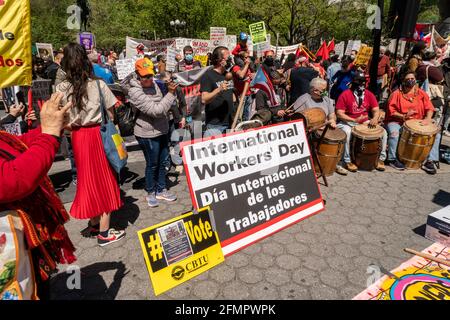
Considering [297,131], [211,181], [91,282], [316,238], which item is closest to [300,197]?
[316,238]

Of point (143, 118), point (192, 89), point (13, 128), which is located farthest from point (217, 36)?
point (13, 128)

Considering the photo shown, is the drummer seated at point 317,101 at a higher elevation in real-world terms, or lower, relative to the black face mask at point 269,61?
lower

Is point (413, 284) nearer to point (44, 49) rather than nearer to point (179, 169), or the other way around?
point (179, 169)

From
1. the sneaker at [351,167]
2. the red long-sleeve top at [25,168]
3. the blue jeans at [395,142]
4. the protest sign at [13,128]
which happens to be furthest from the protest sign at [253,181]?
the blue jeans at [395,142]

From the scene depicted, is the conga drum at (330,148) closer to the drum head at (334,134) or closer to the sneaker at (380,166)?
the drum head at (334,134)

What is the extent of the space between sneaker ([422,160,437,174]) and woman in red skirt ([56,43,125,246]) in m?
5.79

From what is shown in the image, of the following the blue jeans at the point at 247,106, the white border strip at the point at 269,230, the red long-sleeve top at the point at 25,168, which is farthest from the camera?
the blue jeans at the point at 247,106

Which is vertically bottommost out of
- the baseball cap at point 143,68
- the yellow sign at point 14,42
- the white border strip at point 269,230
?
the white border strip at point 269,230

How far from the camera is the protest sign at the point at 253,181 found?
3.26 meters

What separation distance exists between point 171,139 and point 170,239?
3.95 m

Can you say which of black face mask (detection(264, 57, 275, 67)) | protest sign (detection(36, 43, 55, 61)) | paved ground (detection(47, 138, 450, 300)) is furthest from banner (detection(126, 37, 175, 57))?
paved ground (detection(47, 138, 450, 300))

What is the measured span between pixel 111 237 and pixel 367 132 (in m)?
4.83

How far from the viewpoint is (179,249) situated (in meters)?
2.88

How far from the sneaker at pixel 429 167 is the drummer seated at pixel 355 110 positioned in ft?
2.58
